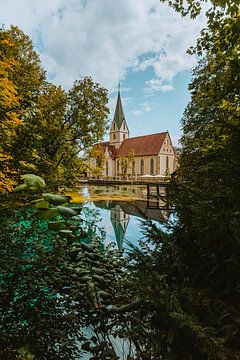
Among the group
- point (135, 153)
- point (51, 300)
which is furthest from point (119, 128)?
point (51, 300)

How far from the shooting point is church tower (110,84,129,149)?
190ft

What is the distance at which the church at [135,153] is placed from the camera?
47250 millimetres

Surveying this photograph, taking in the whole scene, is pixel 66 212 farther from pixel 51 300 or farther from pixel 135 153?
pixel 135 153

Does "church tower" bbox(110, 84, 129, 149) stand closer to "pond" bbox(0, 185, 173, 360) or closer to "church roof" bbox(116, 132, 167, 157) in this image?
"church roof" bbox(116, 132, 167, 157)

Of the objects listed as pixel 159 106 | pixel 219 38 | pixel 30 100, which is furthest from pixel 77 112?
pixel 219 38

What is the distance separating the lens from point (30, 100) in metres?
4.43

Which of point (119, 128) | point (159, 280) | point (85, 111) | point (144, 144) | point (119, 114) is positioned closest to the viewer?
point (159, 280)

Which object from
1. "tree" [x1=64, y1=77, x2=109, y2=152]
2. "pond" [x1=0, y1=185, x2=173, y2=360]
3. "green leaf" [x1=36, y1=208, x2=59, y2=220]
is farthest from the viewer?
"tree" [x1=64, y1=77, x2=109, y2=152]

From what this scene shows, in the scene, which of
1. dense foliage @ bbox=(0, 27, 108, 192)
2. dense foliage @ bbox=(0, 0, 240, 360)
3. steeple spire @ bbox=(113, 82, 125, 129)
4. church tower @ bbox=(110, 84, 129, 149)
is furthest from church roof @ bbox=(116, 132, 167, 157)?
dense foliage @ bbox=(0, 0, 240, 360)

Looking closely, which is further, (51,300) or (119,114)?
(119,114)

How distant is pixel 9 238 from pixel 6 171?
5.26ft

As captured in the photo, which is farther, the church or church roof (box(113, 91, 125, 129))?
church roof (box(113, 91, 125, 129))

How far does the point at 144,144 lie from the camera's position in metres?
51.2

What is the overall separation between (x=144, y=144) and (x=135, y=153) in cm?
302
